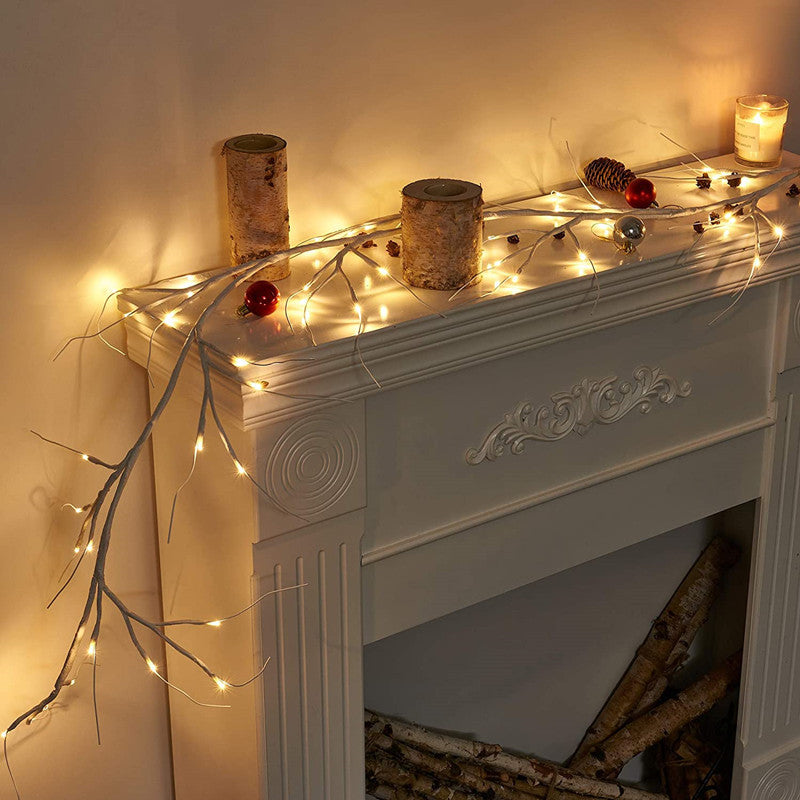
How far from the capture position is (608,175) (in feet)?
→ 5.42

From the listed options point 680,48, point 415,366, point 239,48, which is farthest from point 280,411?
point 680,48

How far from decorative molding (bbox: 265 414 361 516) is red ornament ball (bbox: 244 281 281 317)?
12 centimetres

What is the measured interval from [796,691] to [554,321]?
926 millimetres

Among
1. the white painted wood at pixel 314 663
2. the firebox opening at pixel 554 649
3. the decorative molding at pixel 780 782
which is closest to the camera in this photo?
the white painted wood at pixel 314 663

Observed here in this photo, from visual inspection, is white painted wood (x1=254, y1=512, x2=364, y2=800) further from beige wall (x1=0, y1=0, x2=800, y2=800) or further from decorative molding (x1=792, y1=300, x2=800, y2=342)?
decorative molding (x1=792, y1=300, x2=800, y2=342)

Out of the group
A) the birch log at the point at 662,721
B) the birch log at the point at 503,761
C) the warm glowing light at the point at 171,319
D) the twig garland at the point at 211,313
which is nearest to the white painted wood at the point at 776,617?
the birch log at the point at 662,721

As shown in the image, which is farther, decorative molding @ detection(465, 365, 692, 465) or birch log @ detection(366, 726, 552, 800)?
birch log @ detection(366, 726, 552, 800)

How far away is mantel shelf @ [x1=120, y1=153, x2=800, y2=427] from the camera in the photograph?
1271 millimetres

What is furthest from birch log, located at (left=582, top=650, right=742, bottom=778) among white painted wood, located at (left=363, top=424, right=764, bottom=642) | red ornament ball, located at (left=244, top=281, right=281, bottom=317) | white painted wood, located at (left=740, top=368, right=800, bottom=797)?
red ornament ball, located at (left=244, top=281, right=281, bottom=317)

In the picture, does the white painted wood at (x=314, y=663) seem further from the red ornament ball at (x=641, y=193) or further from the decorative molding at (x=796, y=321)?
the decorative molding at (x=796, y=321)

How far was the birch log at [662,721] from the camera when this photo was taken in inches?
82.9

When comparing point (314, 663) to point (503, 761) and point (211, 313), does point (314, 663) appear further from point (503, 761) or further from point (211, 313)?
point (503, 761)

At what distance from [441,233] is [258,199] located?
0.65 feet

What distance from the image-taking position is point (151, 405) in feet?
4.84
